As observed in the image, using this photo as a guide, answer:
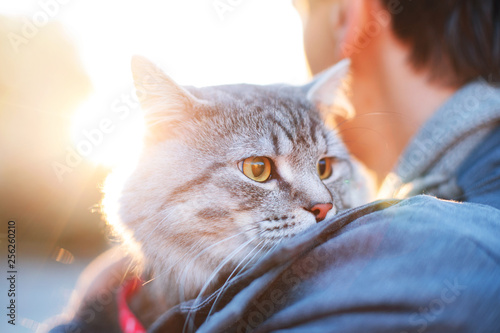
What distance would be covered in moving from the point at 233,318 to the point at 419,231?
1.05ft


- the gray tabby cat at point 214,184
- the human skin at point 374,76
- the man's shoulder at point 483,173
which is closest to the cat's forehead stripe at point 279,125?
the gray tabby cat at point 214,184

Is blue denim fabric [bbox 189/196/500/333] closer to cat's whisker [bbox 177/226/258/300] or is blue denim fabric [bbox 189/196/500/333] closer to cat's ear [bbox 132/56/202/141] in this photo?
cat's whisker [bbox 177/226/258/300]

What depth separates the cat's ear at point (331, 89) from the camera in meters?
0.99

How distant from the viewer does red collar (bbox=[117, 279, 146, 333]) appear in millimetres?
701

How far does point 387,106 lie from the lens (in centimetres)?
136

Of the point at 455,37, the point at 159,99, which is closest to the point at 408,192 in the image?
the point at 455,37

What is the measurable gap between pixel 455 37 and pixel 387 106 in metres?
0.35

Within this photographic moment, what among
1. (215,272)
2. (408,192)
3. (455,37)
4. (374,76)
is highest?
(455,37)

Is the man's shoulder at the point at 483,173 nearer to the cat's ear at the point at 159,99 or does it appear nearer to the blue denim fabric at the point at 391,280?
the blue denim fabric at the point at 391,280

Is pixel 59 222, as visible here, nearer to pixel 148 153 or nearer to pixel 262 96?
pixel 148 153

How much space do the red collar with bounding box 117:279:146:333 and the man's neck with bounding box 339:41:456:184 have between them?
828mm

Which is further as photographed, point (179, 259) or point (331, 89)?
point (331, 89)

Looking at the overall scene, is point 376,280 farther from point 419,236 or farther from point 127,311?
point 127,311

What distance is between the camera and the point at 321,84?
3.25 ft
